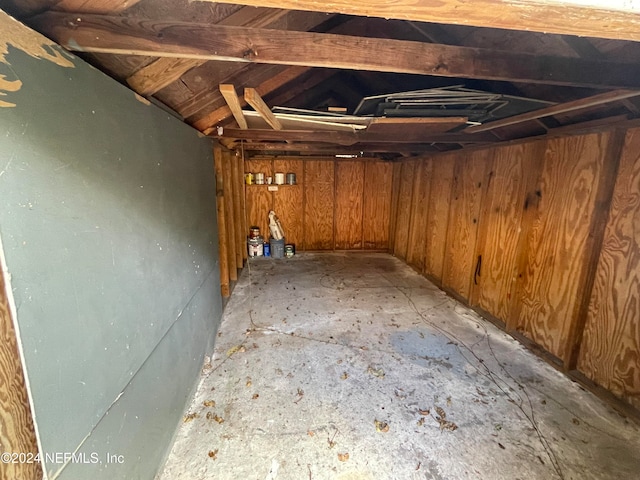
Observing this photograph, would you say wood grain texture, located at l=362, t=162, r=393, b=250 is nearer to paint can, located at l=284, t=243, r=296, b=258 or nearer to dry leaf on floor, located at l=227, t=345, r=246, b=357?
paint can, located at l=284, t=243, r=296, b=258

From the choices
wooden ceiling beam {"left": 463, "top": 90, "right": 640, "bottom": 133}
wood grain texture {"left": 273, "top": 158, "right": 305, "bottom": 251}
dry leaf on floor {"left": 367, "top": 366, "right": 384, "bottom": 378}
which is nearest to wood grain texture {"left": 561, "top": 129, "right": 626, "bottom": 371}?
wooden ceiling beam {"left": 463, "top": 90, "right": 640, "bottom": 133}

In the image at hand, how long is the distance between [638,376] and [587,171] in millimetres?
1366

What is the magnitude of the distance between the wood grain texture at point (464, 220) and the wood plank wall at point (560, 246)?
13mm

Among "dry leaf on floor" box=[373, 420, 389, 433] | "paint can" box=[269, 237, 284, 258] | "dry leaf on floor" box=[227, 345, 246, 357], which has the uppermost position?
"paint can" box=[269, 237, 284, 258]

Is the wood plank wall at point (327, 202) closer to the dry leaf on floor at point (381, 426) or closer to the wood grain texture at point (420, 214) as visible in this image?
the wood grain texture at point (420, 214)

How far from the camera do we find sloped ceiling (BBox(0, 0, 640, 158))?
61 cm

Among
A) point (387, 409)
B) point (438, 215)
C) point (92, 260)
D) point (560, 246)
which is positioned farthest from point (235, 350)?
point (438, 215)

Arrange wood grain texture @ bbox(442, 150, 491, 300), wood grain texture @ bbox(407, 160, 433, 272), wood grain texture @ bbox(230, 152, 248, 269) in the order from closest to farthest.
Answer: wood grain texture @ bbox(442, 150, 491, 300), wood grain texture @ bbox(230, 152, 248, 269), wood grain texture @ bbox(407, 160, 433, 272)

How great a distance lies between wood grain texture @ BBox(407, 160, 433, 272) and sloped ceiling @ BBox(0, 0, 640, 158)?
1946mm

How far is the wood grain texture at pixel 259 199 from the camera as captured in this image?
5.10 m

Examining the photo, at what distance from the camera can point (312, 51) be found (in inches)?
42.8

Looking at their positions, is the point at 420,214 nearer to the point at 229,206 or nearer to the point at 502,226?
the point at 502,226

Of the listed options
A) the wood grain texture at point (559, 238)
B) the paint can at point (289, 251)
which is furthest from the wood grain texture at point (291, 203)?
the wood grain texture at point (559, 238)

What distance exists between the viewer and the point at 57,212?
29.6 inches
